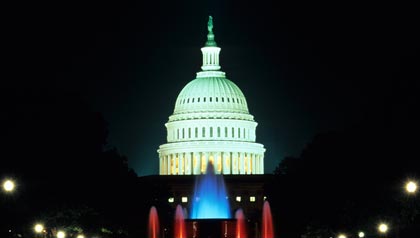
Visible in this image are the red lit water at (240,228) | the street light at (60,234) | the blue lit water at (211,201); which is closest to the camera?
the red lit water at (240,228)

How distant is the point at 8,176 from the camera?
104 m

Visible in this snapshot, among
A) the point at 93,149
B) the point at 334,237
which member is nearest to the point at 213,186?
the point at 93,149

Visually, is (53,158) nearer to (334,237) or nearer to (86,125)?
(86,125)

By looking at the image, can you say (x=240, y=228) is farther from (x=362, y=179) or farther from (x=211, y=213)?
(x=362, y=179)

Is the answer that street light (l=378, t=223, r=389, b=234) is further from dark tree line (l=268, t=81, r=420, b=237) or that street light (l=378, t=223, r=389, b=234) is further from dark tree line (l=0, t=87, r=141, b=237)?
dark tree line (l=0, t=87, r=141, b=237)

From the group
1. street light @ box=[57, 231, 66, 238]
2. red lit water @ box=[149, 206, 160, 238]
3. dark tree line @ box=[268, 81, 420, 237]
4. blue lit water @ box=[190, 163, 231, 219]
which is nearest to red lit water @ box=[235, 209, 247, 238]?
blue lit water @ box=[190, 163, 231, 219]

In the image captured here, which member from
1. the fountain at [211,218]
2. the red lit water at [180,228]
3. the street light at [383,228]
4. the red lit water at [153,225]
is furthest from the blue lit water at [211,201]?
the red lit water at [153,225]

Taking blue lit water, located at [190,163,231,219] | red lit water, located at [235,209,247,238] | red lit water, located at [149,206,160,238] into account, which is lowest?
red lit water, located at [235,209,247,238]

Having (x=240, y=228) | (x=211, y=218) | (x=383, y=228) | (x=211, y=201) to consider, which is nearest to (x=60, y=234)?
(x=211, y=201)

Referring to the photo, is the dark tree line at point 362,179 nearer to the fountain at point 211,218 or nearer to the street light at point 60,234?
the fountain at point 211,218

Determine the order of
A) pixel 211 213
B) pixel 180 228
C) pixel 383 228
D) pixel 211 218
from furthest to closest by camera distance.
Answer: pixel 383 228 < pixel 211 213 < pixel 211 218 < pixel 180 228

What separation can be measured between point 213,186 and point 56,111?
15.9 m

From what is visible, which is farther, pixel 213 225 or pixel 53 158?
pixel 53 158

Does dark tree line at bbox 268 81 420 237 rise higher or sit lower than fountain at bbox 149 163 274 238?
higher
